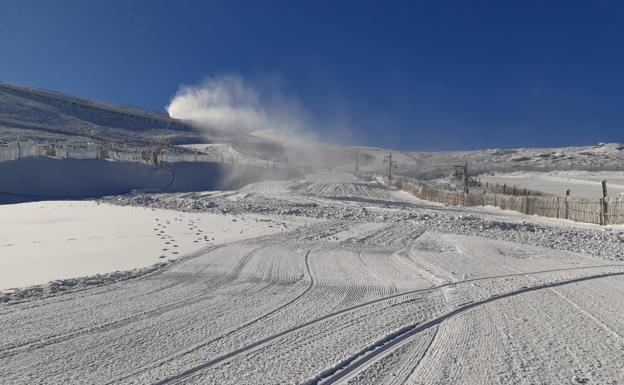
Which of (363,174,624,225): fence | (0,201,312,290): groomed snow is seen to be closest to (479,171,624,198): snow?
(363,174,624,225): fence

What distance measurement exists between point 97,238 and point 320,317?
30.0 ft

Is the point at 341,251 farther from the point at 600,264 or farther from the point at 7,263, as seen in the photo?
the point at 7,263

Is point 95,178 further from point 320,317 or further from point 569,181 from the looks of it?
point 569,181

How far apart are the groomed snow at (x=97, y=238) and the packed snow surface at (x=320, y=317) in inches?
6.1

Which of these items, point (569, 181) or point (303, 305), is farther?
point (569, 181)

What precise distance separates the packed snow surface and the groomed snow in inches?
6.1

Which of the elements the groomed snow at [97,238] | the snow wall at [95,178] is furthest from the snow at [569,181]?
the groomed snow at [97,238]

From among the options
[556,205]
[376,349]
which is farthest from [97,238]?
[556,205]

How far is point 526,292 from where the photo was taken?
302 inches

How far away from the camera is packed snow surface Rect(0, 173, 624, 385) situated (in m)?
4.42

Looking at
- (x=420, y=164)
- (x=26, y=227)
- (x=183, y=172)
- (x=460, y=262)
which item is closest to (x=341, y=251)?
(x=460, y=262)

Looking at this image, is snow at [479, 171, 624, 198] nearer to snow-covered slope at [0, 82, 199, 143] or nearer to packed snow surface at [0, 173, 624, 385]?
packed snow surface at [0, 173, 624, 385]

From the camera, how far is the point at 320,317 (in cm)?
608

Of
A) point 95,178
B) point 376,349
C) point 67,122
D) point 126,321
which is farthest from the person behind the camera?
point 67,122
